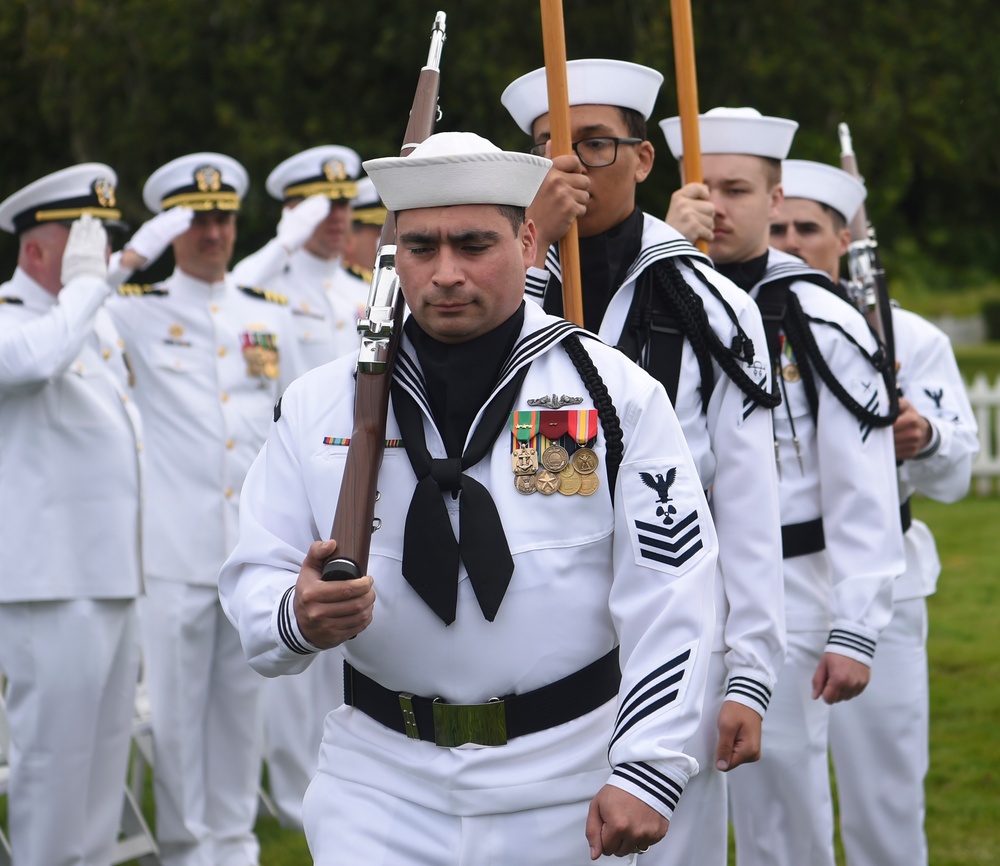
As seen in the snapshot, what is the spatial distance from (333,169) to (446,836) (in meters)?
5.80

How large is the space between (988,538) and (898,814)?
9.93 m

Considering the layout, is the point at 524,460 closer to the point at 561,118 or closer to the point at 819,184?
the point at 561,118

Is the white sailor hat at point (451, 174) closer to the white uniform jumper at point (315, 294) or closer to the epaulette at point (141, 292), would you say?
the epaulette at point (141, 292)

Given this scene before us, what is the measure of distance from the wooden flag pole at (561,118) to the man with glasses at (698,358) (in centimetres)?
5

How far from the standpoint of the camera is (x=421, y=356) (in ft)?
10.4

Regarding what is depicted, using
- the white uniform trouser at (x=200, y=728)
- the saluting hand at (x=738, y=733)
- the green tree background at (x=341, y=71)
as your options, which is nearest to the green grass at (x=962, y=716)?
the white uniform trouser at (x=200, y=728)

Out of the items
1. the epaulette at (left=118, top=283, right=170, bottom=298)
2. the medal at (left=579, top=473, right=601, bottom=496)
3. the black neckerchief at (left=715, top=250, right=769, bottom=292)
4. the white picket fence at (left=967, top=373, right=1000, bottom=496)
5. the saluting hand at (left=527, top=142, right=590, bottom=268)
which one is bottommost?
the white picket fence at (left=967, top=373, right=1000, bottom=496)

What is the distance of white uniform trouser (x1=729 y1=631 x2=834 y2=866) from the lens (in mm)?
4449

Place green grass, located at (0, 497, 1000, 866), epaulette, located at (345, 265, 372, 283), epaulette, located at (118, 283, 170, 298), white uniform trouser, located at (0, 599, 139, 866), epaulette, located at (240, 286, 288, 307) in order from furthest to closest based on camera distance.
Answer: epaulette, located at (345, 265, 372, 283)
epaulette, located at (240, 286, 288, 307)
epaulette, located at (118, 283, 170, 298)
green grass, located at (0, 497, 1000, 866)
white uniform trouser, located at (0, 599, 139, 866)

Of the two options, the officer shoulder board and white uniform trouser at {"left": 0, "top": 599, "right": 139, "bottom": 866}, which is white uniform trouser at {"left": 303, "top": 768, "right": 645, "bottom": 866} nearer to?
the officer shoulder board

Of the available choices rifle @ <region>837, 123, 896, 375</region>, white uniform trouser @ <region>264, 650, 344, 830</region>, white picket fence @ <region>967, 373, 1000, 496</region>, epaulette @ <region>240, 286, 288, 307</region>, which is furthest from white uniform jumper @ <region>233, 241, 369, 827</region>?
white picket fence @ <region>967, 373, 1000, 496</region>

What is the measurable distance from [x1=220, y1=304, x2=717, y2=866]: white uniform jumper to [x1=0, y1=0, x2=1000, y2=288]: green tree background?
475 inches

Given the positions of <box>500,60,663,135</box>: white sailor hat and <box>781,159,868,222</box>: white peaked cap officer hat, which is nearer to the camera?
<box>500,60,663,135</box>: white sailor hat

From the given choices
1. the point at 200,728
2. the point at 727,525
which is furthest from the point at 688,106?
the point at 200,728
